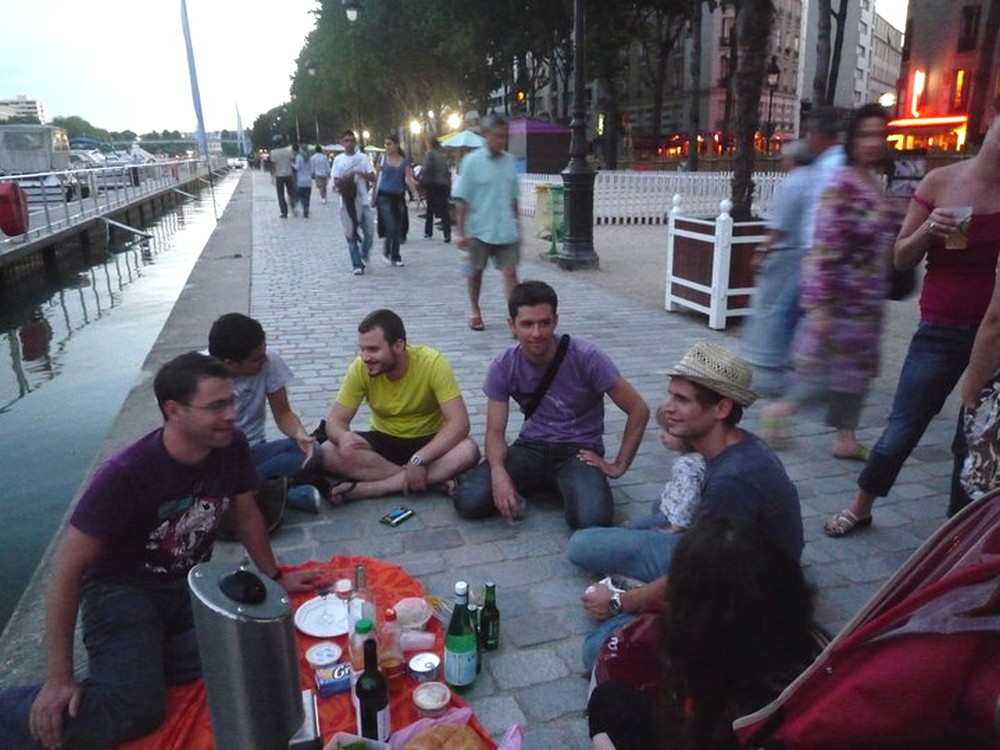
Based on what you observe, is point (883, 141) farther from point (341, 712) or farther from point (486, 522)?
point (341, 712)

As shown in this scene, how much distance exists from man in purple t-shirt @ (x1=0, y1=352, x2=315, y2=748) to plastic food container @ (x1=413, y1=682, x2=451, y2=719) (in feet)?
2.88

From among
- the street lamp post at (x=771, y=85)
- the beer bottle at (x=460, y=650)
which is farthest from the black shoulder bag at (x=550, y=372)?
the street lamp post at (x=771, y=85)

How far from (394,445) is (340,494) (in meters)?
0.44

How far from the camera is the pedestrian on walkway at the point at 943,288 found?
10.5 ft

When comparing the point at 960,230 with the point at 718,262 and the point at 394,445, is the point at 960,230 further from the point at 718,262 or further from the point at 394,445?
the point at 718,262

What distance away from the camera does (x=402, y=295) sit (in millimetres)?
10133

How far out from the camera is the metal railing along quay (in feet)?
45.8

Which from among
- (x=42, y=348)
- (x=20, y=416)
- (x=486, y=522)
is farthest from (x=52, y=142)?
(x=486, y=522)

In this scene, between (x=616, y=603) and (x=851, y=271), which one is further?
(x=851, y=271)

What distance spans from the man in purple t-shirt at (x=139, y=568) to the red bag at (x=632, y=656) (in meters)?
1.52

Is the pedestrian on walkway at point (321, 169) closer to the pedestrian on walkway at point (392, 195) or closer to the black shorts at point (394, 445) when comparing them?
the pedestrian on walkway at point (392, 195)

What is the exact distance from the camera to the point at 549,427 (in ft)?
13.9

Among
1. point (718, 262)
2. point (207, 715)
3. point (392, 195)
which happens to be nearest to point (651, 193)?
point (392, 195)

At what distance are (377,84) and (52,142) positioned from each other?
2293 centimetres
